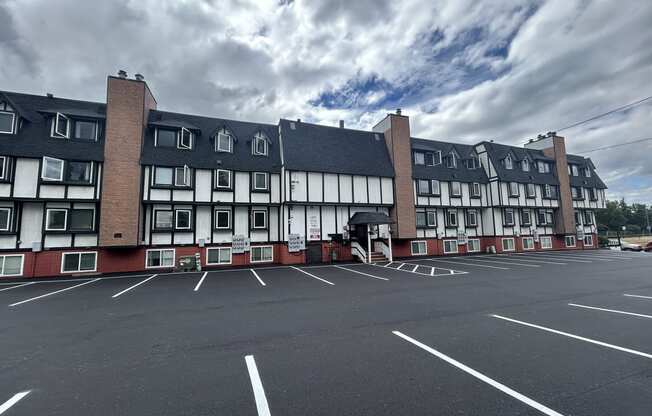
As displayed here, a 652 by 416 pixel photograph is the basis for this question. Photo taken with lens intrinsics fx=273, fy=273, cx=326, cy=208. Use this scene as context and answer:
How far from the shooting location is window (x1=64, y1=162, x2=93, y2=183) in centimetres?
1574

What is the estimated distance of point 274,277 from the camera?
546 inches

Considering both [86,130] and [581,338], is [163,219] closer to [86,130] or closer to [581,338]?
[86,130]

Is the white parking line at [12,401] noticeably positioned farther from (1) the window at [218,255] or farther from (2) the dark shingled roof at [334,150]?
(2) the dark shingled roof at [334,150]

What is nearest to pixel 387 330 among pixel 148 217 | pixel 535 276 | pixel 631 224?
pixel 535 276

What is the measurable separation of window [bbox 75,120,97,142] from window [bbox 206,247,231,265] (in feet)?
32.1

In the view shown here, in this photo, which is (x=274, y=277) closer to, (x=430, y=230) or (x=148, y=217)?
(x=148, y=217)

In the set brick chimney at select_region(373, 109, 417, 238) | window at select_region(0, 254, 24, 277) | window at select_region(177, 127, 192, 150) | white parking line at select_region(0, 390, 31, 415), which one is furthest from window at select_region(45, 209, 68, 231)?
brick chimney at select_region(373, 109, 417, 238)

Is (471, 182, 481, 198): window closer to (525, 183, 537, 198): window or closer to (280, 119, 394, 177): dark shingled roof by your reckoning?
(525, 183, 537, 198): window

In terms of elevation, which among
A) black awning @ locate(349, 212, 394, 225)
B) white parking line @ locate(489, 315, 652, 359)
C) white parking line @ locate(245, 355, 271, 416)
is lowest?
white parking line @ locate(489, 315, 652, 359)

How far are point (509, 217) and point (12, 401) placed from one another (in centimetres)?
3251

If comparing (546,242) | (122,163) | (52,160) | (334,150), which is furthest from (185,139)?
(546,242)

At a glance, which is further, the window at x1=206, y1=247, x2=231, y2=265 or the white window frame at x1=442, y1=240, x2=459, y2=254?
the white window frame at x1=442, y1=240, x2=459, y2=254

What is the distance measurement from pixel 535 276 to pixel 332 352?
41.5 ft

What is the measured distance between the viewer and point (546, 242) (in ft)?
93.7
